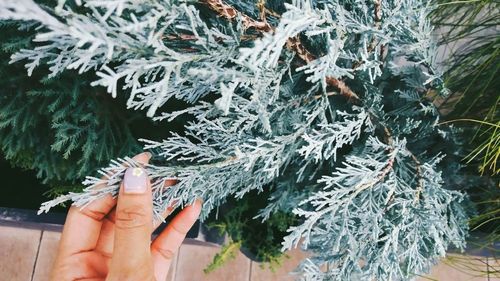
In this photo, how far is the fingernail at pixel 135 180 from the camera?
1042 mm

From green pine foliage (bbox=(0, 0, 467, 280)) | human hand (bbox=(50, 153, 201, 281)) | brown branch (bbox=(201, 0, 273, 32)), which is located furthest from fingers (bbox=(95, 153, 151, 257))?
brown branch (bbox=(201, 0, 273, 32))

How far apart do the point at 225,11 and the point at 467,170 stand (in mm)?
1175

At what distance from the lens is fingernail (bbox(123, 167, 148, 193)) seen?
41.0 inches

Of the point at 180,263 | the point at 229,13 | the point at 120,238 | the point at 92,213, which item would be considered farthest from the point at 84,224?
the point at 180,263

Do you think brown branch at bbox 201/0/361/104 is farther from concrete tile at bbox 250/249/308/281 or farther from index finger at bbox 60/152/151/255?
concrete tile at bbox 250/249/308/281

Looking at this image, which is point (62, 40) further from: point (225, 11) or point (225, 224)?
point (225, 224)

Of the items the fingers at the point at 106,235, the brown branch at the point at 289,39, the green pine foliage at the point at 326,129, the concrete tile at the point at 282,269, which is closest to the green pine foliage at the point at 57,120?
the green pine foliage at the point at 326,129

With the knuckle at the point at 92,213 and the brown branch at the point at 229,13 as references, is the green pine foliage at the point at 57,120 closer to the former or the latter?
the knuckle at the point at 92,213

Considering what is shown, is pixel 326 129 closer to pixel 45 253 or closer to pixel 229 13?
pixel 229 13

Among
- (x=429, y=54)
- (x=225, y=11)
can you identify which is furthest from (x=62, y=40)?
(x=429, y=54)

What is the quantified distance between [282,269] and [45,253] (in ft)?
3.39

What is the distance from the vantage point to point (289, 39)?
1139 millimetres

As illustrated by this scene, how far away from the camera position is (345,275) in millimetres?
1358

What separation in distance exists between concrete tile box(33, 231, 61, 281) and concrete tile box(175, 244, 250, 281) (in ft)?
1.80
